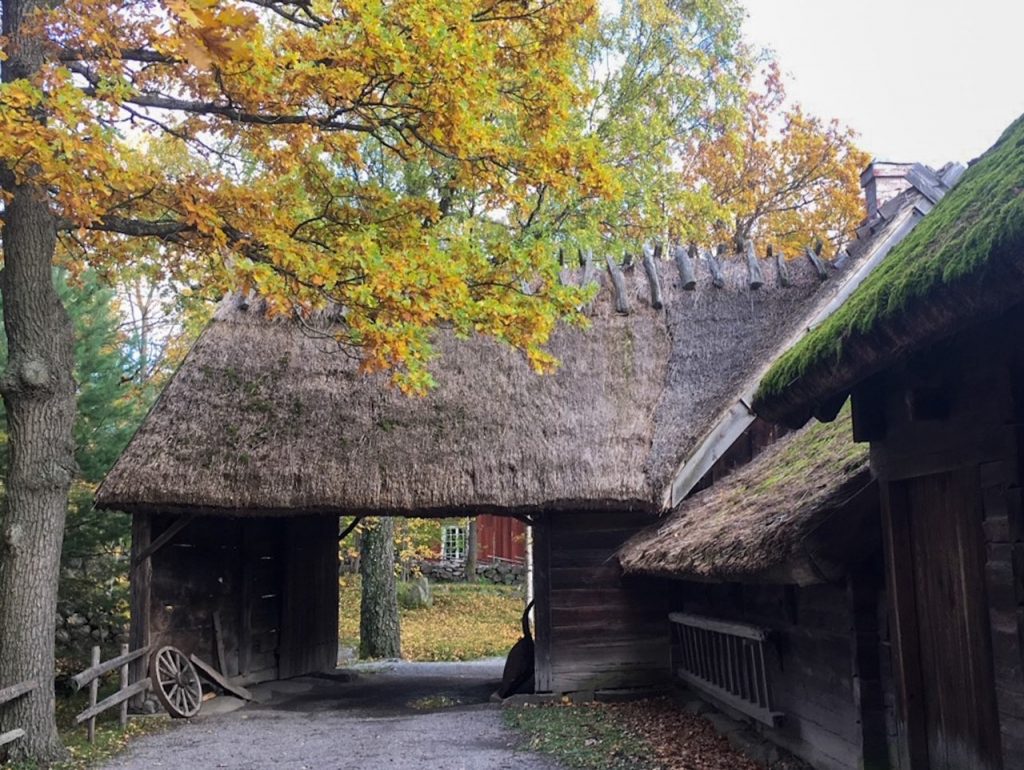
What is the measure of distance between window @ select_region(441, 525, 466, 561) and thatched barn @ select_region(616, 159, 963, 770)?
793 inches

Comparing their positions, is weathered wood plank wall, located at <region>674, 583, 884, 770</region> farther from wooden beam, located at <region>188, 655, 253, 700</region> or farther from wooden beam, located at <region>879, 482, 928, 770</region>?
wooden beam, located at <region>188, 655, 253, 700</region>

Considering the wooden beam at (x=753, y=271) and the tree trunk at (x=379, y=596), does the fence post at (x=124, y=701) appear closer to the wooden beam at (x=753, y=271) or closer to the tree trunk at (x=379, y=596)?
the tree trunk at (x=379, y=596)

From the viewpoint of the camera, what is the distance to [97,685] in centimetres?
966

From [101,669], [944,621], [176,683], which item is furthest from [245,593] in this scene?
[944,621]

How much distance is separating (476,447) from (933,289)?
8006 millimetres

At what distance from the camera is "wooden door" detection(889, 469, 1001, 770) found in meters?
4.16

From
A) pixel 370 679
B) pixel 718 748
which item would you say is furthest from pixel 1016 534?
pixel 370 679

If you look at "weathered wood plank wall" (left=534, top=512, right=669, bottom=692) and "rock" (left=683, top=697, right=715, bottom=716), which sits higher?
"weathered wood plank wall" (left=534, top=512, right=669, bottom=692)

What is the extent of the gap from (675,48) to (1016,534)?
56.2ft

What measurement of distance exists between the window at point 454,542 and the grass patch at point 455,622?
3.77 metres

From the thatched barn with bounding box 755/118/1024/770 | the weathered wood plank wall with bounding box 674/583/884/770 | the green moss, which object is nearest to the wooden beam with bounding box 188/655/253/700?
the weathered wood plank wall with bounding box 674/583/884/770

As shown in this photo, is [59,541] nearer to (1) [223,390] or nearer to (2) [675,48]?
(1) [223,390]

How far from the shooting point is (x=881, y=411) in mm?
5020

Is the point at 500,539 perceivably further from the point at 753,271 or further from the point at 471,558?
the point at 753,271
